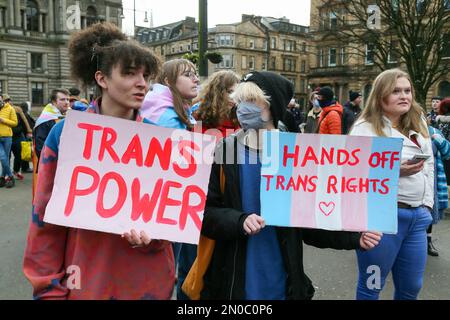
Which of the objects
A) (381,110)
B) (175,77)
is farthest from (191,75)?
(381,110)

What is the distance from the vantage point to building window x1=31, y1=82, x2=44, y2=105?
54.8 meters

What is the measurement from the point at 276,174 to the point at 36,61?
59985mm

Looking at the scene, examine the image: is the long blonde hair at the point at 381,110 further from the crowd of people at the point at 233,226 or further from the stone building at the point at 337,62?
the stone building at the point at 337,62

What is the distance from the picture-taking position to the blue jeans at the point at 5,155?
29.0ft

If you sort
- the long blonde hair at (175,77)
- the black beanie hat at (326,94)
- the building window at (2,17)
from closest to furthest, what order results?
the long blonde hair at (175,77), the black beanie hat at (326,94), the building window at (2,17)

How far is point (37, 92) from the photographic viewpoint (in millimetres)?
55250

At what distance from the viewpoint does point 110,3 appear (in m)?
60.7

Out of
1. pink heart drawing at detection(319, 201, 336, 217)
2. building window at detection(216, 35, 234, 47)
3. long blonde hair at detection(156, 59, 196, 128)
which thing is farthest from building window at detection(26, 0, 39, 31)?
pink heart drawing at detection(319, 201, 336, 217)

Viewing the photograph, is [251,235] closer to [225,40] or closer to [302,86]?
[225,40]

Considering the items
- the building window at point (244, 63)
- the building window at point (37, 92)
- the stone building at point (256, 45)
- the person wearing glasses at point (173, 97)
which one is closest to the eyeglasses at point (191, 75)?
the person wearing glasses at point (173, 97)

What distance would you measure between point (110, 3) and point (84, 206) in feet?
212

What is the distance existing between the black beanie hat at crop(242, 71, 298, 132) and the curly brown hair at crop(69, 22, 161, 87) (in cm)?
50

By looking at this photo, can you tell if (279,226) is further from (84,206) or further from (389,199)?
(84,206)

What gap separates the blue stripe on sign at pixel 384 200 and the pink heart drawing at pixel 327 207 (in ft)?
0.61
